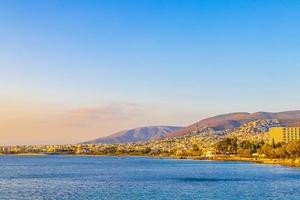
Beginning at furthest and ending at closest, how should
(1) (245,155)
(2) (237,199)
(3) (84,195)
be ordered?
(1) (245,155)
(3) (84,195)
(2) (237,199)

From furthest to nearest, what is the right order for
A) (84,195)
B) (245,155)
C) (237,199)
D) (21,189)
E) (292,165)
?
(245,155), (292,165), (21,189), (84,195), (237,199)

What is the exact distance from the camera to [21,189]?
64750 mm

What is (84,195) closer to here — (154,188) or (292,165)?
(154,188)

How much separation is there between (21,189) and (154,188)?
16.4m

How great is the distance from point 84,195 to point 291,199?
2176cm

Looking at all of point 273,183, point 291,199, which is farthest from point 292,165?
point 291,199

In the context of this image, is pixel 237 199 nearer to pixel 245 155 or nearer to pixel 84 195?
pixel 84 195

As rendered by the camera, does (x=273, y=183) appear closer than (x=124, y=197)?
A: No

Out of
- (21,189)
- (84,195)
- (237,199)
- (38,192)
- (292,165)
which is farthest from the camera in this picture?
(292,165)

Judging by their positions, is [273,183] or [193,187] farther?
[273,183]

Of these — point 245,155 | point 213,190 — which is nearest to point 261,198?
point 213,190

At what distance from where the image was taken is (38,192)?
60.8 metres

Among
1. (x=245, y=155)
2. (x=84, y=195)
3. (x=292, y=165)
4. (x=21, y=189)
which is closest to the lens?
(x=84, y=195)

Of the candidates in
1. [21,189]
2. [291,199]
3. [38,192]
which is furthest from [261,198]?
[21,189]
